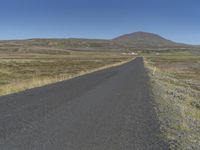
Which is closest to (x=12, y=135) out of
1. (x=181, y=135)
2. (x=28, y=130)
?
(x=28, y=130)

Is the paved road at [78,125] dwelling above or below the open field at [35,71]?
above

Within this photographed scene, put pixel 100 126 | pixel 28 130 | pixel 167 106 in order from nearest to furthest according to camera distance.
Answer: pixel 28 130, pixel 100 126, pixel 167 106

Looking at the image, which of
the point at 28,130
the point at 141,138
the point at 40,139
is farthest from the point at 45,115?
the point at 141,138

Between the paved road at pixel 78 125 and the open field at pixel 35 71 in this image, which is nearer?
the paved road at pixel 78 125

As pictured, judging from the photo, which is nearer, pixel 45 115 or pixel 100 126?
pixel 100 126

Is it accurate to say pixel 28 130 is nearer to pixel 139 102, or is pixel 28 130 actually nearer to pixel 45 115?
pixel 45 115

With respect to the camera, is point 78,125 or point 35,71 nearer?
point 78,125

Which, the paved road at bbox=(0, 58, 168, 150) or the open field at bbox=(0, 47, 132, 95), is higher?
the paved road at bbox=(0, 58, 168, 150)

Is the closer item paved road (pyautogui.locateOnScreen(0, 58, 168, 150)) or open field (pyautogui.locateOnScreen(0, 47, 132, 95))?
paved road (pyautogui.locateOnScreen(0, 58, 168, 150))

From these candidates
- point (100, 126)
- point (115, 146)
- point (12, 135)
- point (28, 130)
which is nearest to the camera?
point (115, 146)

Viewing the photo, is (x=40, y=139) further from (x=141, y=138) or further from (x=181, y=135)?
(x=181, y=135)

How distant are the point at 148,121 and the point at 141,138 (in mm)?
2525

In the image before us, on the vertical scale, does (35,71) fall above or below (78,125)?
below

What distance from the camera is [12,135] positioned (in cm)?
855
